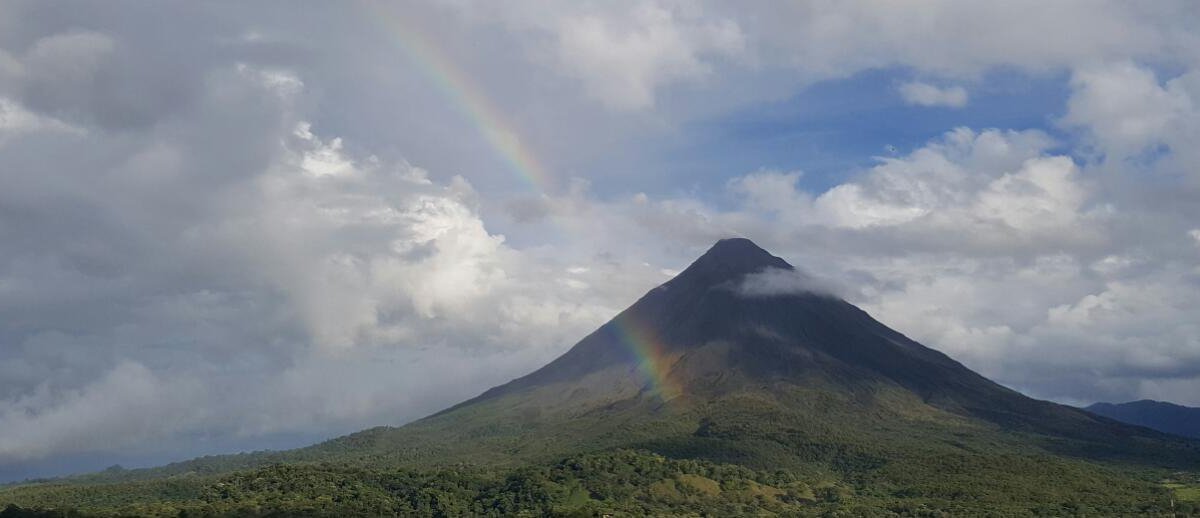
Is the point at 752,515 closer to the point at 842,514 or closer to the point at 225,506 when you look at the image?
the point at 842,514

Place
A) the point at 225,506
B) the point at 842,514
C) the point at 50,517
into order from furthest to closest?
the point at 842,514, the point at 225,506, the point at 50,517

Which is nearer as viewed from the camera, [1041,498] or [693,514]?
[693,514]

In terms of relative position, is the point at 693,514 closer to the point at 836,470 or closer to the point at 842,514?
the point at 842,514

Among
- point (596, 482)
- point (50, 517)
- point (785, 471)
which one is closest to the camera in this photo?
point (50, 517)

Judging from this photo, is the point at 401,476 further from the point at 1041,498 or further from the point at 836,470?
the point at 1041,498

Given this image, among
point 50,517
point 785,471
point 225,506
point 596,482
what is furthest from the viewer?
point 785,471

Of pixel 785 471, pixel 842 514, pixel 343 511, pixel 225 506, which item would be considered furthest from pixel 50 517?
pixel 785 471

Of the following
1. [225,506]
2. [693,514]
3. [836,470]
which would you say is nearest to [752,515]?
[693,514]

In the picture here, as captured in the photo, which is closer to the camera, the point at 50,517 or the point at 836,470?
the point at 50,517

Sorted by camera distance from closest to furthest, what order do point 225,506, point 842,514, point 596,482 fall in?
point 225,506, point 842,514, point 596,482
